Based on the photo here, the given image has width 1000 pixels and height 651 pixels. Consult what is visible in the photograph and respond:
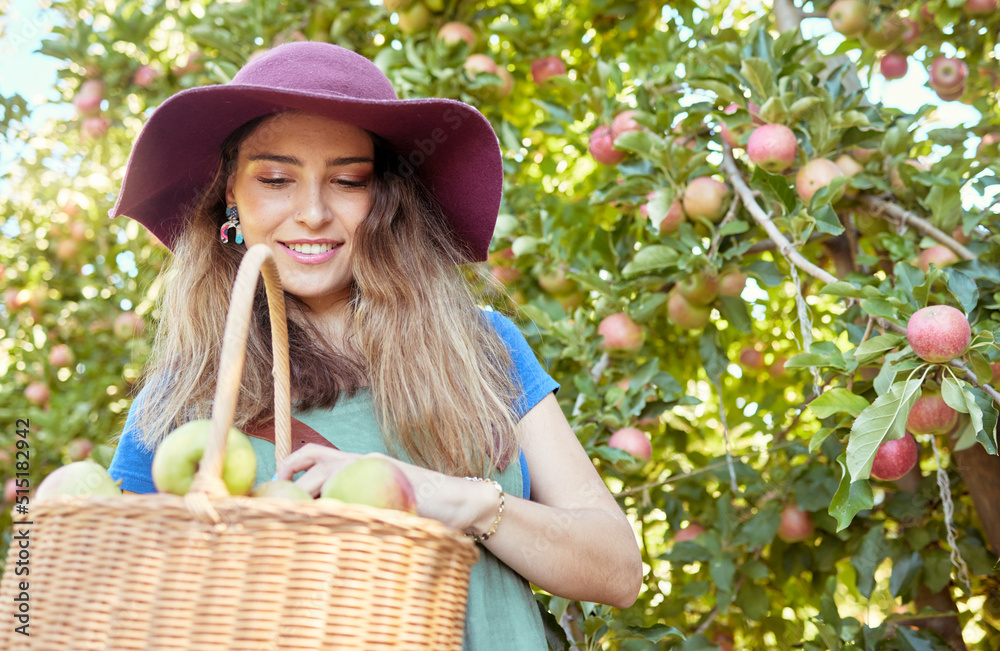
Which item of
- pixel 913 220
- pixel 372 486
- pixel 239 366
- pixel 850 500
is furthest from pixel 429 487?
pixel 913 220

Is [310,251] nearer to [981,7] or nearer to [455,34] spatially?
[455,34]

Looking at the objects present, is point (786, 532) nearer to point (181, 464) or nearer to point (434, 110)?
point (434, 110)

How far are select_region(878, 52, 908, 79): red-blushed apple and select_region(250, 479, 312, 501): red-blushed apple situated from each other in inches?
86.1

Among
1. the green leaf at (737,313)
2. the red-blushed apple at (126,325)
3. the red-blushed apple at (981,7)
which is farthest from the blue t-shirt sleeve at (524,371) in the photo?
the red-blushed apple at (126,325)

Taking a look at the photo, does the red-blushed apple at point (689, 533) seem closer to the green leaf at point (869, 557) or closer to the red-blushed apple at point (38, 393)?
the green leaf at point (869, 557)

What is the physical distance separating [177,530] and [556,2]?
2250mm

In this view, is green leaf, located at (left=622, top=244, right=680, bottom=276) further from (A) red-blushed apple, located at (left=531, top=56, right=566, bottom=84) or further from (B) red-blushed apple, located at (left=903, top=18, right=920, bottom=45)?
(B) red-blushed apple, located at (left=903, top=18, right=920, bottom=45)

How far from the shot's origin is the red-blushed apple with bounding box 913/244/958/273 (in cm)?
161

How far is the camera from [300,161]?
117cm

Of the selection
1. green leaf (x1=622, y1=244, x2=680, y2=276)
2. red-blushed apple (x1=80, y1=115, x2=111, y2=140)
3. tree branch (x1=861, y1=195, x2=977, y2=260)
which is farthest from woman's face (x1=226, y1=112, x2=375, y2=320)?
red-blushed apple (x1=80, y1=115, x2=111, y2=140)

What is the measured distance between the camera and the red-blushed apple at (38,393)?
2756 mm

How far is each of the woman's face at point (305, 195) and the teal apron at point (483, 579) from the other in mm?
185

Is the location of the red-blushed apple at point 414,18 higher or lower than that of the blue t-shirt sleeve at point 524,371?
higher

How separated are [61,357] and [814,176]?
2.47 m
